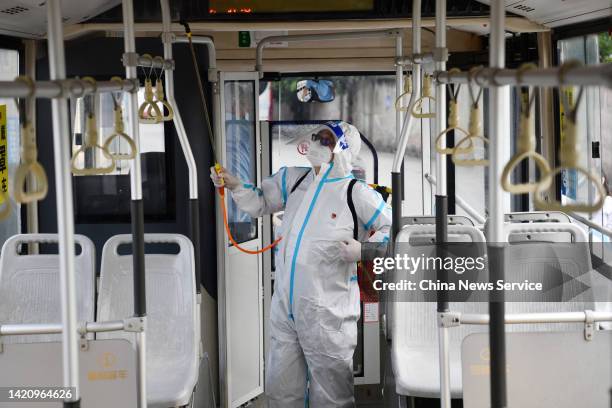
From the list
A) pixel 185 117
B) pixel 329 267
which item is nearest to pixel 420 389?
pixel 329 267

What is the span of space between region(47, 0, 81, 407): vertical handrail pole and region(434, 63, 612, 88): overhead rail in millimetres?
1193

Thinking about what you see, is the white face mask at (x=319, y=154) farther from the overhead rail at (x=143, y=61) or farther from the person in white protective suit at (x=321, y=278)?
the overhead rail at (x=143, y=61)

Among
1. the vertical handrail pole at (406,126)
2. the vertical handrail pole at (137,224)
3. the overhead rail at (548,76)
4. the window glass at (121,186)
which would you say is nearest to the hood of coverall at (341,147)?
the vertical handrail pole at (406,126)

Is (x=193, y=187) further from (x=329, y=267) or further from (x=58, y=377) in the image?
(x=58, y=377)

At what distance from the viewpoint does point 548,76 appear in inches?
82.7

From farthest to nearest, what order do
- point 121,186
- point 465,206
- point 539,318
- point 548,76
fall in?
point 465,206 < point 121,186 < point 539,318 < point 548,76

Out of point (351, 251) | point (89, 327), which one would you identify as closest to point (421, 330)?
point (351, 251)

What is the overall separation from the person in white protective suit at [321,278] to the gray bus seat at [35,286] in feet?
3.41

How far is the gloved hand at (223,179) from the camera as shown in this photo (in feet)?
16.8

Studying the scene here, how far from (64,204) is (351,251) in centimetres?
263

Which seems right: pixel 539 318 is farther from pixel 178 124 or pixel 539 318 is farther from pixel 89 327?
pixel 178 124

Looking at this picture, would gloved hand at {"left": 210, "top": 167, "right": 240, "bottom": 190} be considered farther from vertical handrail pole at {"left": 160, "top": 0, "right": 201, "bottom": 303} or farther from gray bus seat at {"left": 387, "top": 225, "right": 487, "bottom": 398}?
gray bus seat at {"left": 387, "top": 225, "right": 487, "bottom": 398}

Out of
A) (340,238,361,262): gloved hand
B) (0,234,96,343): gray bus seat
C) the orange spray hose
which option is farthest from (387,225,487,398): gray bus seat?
(0,234,96,343): gray bus seat

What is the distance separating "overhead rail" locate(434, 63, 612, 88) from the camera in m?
1.89
